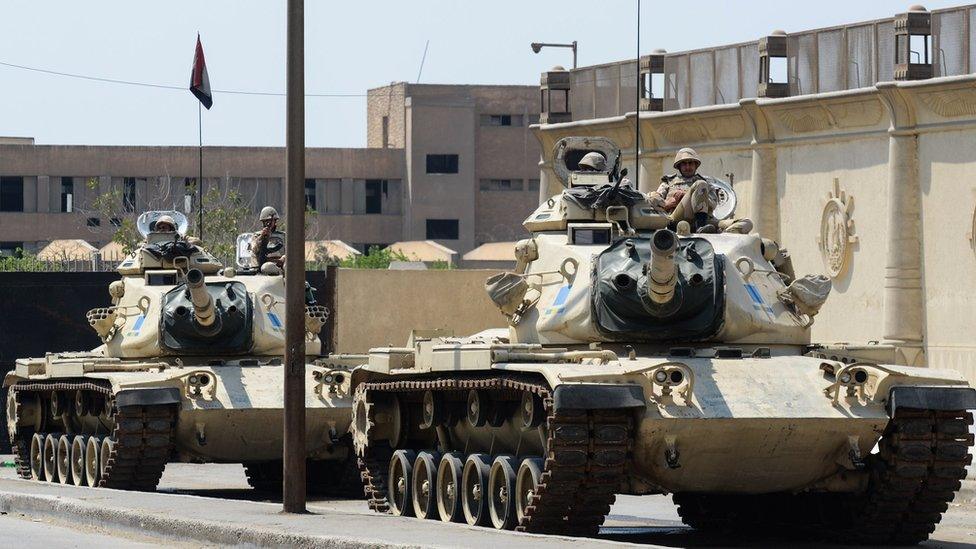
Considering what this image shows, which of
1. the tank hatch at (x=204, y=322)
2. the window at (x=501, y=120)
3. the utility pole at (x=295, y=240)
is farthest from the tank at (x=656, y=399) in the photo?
the window at (x=501, y=120)

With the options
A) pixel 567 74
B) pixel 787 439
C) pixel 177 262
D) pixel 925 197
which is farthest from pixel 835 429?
pixel 567 74

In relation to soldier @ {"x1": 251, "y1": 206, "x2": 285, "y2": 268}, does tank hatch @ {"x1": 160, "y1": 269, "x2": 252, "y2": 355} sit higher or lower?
lower

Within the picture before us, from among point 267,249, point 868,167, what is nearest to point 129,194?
point 868,167

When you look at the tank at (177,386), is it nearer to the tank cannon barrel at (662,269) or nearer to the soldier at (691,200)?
the soldier at (691,200)

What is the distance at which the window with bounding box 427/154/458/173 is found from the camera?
259ft

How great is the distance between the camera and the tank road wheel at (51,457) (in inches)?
910

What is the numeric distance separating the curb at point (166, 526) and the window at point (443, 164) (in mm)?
60666

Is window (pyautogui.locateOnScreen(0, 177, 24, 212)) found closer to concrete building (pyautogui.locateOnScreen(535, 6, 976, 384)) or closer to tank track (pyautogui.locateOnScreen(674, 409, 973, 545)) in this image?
concrete building (pyautogui.locateOnScreen(535, 6, 976, 384))

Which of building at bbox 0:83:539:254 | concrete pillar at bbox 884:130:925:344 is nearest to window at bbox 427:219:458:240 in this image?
building at bbox 0:83:539:254

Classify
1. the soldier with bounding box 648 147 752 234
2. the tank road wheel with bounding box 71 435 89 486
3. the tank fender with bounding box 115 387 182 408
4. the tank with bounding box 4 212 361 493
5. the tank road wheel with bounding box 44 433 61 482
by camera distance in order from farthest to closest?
the tank road wheel with bounding box 44 433 61 482 < the tank road wheel with bounding box 71 435 89 486 < the tank with bounding box 4 212 361 493 < the tank fender with bounding box 115 387 182 408 < the soldier with bounding box 648 147 752 234

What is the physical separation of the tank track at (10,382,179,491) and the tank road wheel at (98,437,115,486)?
0.05 m

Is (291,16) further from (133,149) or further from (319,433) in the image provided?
(133,149)

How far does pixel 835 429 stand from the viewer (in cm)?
1448

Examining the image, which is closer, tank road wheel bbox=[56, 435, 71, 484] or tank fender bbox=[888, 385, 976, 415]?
tank fender bbox=[888, 385, 976, 415]
